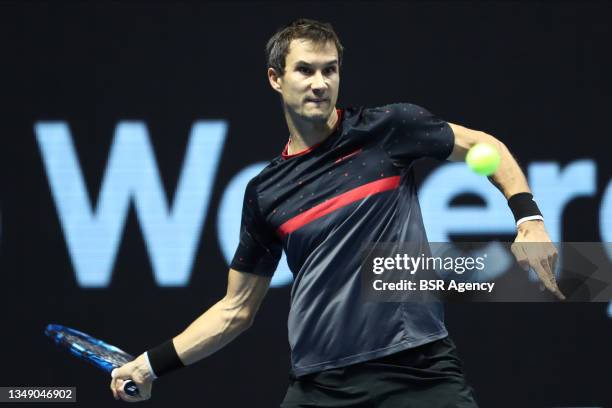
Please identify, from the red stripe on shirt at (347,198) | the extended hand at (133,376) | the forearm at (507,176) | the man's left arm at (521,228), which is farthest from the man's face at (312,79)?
the extended hand at (133,376)

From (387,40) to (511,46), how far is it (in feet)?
1.93

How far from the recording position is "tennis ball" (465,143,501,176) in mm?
3375

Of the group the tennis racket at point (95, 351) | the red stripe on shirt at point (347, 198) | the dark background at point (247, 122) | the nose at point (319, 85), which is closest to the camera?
the red stripe on shirt at point (347, 198)

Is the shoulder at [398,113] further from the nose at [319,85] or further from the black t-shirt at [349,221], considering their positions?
the nose at [319,85]

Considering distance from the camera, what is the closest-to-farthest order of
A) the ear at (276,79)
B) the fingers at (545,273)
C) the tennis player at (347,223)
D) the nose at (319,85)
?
the fingers at (545,273)
the tennis player at (347,223)
the nose at (319,85)
the ear at (276,79)

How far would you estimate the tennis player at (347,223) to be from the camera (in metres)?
3.37

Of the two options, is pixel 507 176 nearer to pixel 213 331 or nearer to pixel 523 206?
pixel 523 206

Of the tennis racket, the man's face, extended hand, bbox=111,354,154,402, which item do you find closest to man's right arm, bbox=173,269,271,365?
extended hand, bbox=111,354,154,402

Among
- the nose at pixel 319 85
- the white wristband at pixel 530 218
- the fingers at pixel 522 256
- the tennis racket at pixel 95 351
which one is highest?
the nose at pixel 319 85

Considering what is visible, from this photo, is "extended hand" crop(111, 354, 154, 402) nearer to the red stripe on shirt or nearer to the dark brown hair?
the red stripe on shirt

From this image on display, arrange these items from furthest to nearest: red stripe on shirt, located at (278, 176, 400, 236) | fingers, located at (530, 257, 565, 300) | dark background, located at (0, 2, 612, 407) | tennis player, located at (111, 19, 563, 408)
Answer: dark background, located at (0, 2, 612, 407) < red stripe on shirt, located at (278, 176, 400, 236) < tennis player, located at (111, 19, 563, 408) < fingers, located at (530, 257, 565, 300)

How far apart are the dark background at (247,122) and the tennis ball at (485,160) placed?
7.47 feet

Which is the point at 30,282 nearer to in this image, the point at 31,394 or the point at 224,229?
the point at 31,394

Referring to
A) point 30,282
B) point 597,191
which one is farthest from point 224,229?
point 597,191
